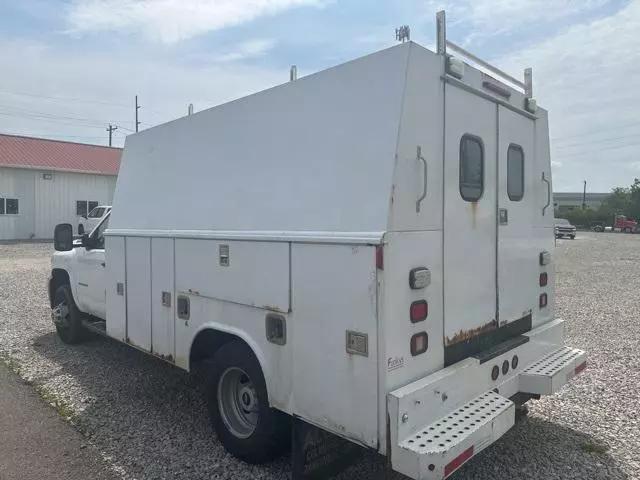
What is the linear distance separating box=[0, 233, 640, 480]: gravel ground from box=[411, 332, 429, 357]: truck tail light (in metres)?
1.20

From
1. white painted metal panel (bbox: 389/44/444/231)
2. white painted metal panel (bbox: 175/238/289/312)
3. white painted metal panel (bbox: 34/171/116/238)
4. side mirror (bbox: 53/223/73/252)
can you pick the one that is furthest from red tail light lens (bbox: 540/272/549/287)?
white painted metal panel (bbox: 34/171/116/238)

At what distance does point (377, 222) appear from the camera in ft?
9.20

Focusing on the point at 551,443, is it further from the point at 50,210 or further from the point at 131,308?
the point at 50,210

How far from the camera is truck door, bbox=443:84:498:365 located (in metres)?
3.27

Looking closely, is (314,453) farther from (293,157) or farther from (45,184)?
(45,184)

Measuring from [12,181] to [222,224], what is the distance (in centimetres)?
2941

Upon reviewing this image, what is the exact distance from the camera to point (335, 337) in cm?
295

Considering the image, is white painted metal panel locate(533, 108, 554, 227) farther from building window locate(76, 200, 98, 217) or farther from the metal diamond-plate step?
building window locate(76, 200, 98, 217)

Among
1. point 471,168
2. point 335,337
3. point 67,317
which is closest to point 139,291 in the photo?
point 67,317

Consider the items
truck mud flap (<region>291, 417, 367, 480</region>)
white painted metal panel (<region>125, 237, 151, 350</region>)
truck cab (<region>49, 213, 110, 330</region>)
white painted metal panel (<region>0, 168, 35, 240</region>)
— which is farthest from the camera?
white painted metal panel (<region>0, 168, 35, 240</region>)

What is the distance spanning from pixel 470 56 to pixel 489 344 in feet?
6.89

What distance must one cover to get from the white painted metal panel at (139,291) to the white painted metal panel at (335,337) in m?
2.18

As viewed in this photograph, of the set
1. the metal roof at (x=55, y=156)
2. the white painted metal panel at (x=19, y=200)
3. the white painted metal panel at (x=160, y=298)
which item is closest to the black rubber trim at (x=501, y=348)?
the white painted metal panel at (x=160, y=298)

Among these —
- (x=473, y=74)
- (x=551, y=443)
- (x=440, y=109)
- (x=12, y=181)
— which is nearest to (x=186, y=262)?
(x=440, y=109)
